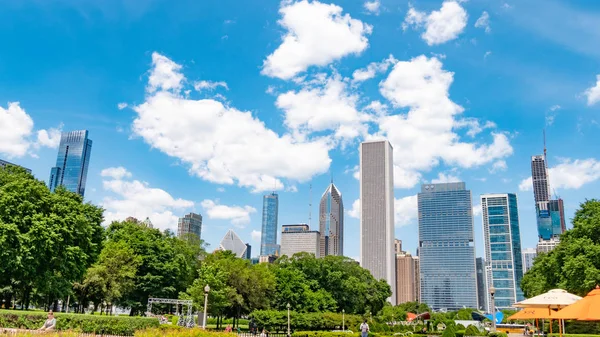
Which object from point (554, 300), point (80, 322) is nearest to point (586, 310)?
point (554, 300)

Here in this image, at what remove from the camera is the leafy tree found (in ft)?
116

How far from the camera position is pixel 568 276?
36.9 meters

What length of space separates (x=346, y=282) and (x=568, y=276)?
42.7 metres

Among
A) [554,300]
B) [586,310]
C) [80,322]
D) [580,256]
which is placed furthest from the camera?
[580,256]

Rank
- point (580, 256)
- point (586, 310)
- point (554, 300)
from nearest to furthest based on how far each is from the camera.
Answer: point (586, 310)
point (554, 300)
point (580, 256)

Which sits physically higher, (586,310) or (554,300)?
(554,300)

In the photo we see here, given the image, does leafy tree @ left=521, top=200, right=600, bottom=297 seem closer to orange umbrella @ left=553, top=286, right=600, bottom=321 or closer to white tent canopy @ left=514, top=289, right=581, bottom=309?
white tent canopy @ left=514, top=289, right=581, bottom=309

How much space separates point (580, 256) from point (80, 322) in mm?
36111

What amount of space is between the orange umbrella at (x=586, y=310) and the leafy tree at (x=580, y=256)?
18320 mm

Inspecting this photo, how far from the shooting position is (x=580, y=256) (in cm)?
3603

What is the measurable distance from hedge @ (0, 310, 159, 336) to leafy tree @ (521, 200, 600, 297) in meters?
31.1

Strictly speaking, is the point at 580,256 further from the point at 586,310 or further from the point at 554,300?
the point at 586,310

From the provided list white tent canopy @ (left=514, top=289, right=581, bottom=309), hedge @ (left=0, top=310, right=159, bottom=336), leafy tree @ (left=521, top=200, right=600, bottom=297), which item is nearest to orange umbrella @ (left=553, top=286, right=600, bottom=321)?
white tent canopy @ (left=514, top=289, right=581, bottom=309)

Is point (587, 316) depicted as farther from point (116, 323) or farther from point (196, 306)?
point (196, 306)
